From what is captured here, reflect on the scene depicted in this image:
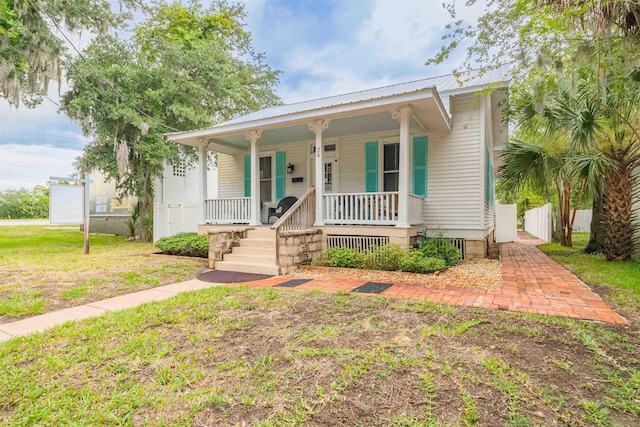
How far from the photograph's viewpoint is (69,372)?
2561mm

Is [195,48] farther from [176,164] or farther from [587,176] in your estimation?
[587,176]

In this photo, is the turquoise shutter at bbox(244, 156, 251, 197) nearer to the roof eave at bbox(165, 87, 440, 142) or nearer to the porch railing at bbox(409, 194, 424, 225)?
the roof eave at bbox(165, 87, 440, 142)

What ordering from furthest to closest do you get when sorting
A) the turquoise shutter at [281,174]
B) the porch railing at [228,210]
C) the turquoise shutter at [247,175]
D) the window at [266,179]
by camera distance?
→ the window at [266,179]
the turquoise shutter at [247,175]
the turquoise shutter at [281,174]
the porch railing at [228,210]

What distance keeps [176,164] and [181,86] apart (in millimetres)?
2882

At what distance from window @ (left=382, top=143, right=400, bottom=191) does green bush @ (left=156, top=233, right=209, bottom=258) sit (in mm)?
5006

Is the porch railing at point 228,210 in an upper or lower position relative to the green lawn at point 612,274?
upper

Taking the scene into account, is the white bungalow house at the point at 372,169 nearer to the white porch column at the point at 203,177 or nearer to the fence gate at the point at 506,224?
the white porch column at the point at 203,177

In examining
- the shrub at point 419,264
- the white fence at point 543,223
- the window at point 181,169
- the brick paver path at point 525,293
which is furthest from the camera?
the window at point 181,169

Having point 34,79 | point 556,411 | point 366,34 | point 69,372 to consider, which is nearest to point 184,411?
point 69,372

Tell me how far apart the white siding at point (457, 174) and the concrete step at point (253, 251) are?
4088 millimetres

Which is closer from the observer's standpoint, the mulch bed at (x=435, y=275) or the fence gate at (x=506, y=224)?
the mulch bed at (x=435, y=275)

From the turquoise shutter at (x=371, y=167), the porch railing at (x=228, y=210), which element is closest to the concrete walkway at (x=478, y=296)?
the porch railing at (x=228, y=210)

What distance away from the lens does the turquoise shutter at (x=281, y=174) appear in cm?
1071

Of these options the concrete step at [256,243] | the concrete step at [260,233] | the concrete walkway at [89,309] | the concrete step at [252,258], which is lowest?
the concrete walkway at [89,309]
